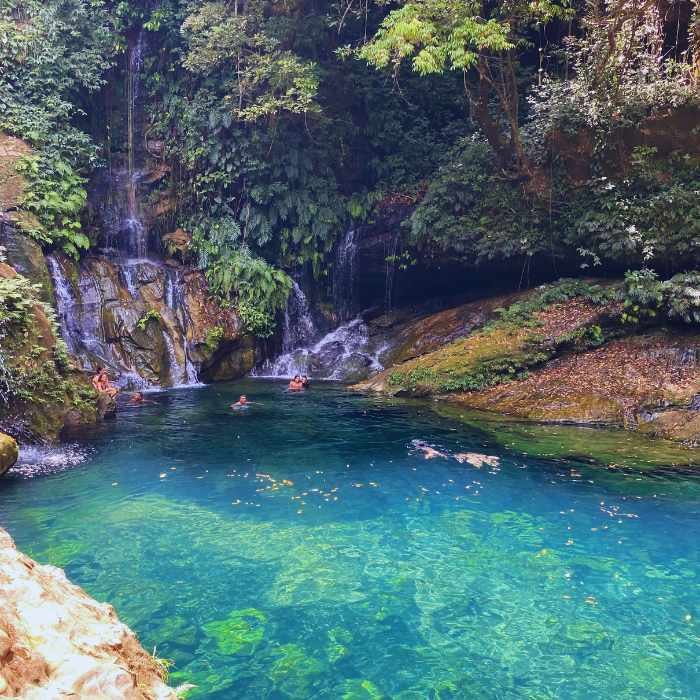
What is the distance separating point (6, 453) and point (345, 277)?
13280 mm

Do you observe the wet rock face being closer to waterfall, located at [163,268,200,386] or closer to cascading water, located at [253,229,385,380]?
waterfall, located at [163,268,200,386]

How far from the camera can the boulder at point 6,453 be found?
7.53 metres

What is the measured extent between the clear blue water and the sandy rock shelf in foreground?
1.35 meters

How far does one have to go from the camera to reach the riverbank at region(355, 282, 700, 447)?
11062 mm

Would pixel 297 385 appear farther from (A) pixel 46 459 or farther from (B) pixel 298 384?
(A) pixel 46 459

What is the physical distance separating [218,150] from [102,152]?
3.90 meters

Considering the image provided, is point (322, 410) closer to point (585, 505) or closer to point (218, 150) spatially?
point (585, 505)

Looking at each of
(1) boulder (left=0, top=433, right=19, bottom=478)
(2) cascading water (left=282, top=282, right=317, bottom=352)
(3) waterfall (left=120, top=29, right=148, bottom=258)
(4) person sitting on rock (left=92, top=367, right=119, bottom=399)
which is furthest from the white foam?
(3) waterfall (left=120, top=29, right=148, bottom=258)

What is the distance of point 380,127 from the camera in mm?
19562

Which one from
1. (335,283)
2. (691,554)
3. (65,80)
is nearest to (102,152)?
(65,80)

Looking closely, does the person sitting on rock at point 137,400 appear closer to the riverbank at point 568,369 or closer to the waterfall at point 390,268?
the riverbank at point 568,369

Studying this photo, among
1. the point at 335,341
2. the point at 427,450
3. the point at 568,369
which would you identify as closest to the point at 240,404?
the point at 427,450

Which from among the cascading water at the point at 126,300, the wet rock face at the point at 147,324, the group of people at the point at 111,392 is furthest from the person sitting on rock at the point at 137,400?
the cascading water at the point at 126,300

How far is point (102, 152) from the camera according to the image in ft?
62.1
